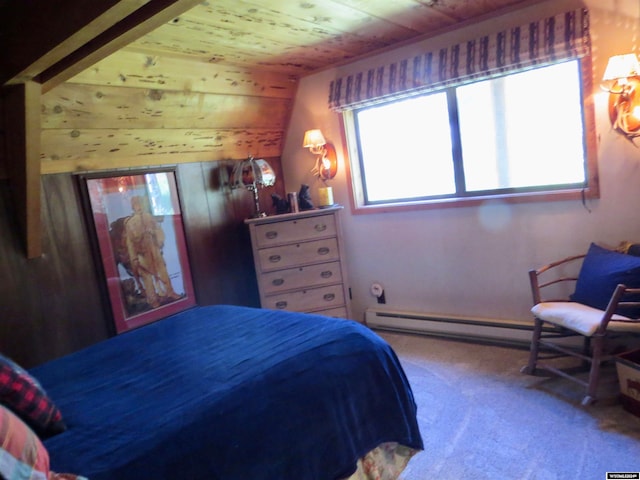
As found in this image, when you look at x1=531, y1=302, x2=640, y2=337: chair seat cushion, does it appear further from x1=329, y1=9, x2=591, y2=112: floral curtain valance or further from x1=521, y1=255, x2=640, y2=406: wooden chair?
x1=329, y1=9, x2=591, y2=112: floral curtain valance

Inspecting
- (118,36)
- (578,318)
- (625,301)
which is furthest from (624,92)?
(118,36)

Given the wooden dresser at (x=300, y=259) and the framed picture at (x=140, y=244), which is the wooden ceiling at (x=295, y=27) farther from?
the wooden dresser at (x=300, y=259)

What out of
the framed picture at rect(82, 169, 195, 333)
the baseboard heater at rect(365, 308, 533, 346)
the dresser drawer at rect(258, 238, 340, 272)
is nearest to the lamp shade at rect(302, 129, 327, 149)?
the dresser drawer at rect(258, 238, 340, 272)

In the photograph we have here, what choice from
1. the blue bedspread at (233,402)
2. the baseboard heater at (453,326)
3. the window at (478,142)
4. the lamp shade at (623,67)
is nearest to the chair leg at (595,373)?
the baseboard heater at (453,326)

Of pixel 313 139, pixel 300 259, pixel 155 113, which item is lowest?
pixel 300 259

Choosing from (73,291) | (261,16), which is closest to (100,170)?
(73,291)

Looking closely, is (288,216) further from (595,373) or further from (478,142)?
(595,373)

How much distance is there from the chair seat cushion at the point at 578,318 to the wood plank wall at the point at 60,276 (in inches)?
90.9

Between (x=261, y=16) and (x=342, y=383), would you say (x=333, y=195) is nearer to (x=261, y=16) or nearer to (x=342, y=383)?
(x=261, y=16)

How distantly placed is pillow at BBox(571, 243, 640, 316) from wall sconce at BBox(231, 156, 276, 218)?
220 cm

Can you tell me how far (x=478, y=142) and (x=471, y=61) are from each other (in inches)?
21.9

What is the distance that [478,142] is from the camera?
3.14 m

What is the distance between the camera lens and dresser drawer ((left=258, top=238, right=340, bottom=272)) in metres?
3.38

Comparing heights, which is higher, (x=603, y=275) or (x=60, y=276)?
(x=60, y=276)
